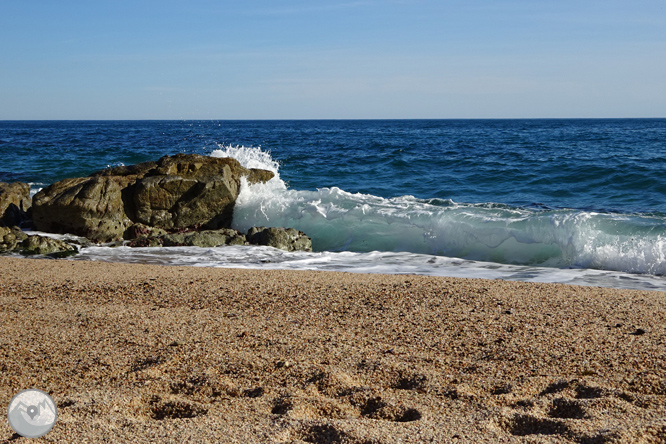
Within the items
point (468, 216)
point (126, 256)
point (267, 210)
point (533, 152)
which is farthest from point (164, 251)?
point (533, 152)

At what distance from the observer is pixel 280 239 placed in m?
9.63

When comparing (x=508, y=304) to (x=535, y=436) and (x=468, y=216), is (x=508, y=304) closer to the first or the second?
(x=535, y=436)

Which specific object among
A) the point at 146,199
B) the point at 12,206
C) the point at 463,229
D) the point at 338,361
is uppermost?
the point at 146,199

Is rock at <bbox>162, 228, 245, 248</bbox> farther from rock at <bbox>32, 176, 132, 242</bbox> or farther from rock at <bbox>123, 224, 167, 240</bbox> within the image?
rock at <bbox>32, 176, 132, 242</bbox>

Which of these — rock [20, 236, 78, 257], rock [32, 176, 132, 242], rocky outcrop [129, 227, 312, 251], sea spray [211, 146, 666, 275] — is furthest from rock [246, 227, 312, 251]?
rock [20, 236, 78, 257]

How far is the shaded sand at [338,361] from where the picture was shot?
2.92 meters

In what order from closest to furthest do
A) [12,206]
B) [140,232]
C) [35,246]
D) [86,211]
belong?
[35,246] < [86,211] < [140,232] < [12,206]

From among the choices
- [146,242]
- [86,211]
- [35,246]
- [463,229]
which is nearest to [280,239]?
[146,242]

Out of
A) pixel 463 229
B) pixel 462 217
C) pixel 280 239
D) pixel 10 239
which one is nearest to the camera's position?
pixel 10 239

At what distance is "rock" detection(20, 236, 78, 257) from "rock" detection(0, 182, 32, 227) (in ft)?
6.41

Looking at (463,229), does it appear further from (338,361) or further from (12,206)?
(12,206)

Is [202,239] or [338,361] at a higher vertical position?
[338,361]

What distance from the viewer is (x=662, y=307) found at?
5215mm

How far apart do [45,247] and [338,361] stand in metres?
6.88
